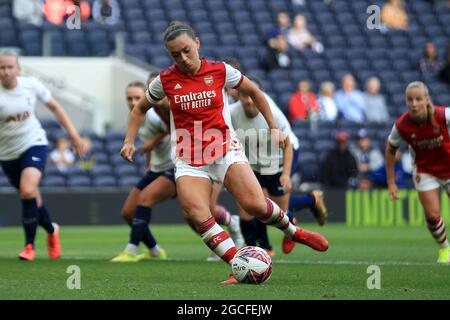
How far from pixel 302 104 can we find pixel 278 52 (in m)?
2.12

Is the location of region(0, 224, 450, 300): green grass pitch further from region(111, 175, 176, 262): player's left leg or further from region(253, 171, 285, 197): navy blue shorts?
region(253, 171, 285, 197): navy blue shorts

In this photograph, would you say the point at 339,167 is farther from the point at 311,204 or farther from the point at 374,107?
the point at 311,204

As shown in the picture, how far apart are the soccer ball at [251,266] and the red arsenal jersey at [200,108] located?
887 mm

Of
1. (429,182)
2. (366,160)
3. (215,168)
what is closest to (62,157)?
(366,160)

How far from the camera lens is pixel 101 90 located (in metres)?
25.8

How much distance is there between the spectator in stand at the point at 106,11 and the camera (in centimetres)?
2447

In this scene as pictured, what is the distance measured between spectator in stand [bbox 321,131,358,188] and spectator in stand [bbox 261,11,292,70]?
4.17 m

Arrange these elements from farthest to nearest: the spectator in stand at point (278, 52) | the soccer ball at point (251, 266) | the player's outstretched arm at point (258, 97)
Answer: the spectator in stand at point (278, 52) → the player's outstretched arm at point (258, 97) → the soccer ball at point (251, 266)

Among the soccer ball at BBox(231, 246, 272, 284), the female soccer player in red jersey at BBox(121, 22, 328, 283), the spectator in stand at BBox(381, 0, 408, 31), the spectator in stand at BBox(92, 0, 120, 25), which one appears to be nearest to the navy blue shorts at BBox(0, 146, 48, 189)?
the female soccer player in red jersey at BBox(121, 22, 328, 283)

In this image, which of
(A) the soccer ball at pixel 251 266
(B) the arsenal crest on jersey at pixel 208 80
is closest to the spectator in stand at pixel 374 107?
(B) the arsenal crest on jersey at pixel 208 80

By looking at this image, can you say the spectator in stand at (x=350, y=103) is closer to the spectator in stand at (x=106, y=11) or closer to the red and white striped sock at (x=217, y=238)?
the spectator in stand at (x=106, y=11)

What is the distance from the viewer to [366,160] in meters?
23.0

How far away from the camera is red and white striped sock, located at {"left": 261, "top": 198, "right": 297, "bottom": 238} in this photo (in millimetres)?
9789
